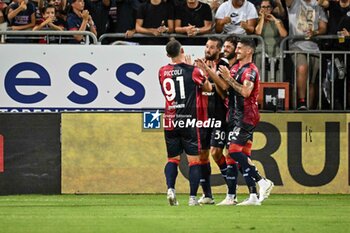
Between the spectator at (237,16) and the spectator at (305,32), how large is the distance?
786mm

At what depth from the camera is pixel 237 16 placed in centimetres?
2069

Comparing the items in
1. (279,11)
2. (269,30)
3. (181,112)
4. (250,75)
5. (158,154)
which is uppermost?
(279,11)

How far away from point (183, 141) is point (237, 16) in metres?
5.41

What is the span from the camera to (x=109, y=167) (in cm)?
2031

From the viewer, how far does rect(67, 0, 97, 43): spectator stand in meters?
20.8

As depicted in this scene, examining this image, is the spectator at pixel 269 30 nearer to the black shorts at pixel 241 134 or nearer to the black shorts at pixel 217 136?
the black shorts at pixel 217 136

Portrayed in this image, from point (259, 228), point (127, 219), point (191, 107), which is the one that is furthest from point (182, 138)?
point (259, 228)

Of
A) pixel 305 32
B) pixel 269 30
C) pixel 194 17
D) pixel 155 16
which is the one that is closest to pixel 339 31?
pixel 305 32

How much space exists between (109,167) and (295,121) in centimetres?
358

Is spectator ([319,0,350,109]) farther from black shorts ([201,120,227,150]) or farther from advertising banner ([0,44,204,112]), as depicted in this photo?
black shorts ([201,120,227,150])

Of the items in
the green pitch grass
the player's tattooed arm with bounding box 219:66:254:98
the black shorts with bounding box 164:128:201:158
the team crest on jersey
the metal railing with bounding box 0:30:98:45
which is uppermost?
the metal railing with bounding box 0:30:98:45

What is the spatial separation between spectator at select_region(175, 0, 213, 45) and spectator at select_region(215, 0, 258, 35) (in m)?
0.19

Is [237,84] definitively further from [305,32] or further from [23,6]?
[23,6]

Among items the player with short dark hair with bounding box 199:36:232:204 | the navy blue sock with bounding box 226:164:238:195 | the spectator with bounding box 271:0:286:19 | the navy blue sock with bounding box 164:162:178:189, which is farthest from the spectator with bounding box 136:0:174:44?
the navy blue sock with bounding box 164:162:178:189
